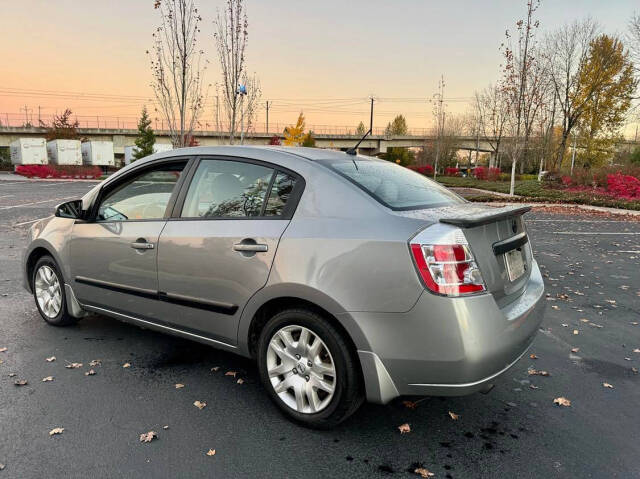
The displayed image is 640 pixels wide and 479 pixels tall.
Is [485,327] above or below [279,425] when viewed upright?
above

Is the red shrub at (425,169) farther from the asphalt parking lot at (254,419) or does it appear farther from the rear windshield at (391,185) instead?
the rear windshield at (391,185)

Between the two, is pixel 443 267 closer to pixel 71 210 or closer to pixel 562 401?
pixel 562 401

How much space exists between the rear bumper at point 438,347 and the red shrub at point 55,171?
1632 inches

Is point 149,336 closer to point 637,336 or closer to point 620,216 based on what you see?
point 637,336

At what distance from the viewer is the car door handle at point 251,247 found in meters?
2.78

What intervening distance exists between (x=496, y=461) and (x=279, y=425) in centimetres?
126

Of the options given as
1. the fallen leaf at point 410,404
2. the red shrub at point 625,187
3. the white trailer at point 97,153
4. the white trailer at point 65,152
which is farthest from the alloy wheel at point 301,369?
the white trailer at point 97,153

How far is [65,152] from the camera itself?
4109 centimetres

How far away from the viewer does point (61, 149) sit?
40875mm

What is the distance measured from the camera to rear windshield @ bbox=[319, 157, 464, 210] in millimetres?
2785

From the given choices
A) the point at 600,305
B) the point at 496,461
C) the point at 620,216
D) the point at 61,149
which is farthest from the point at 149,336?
the point at 61,149

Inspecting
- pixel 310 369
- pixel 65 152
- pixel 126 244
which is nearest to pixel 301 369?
pixel 310 369

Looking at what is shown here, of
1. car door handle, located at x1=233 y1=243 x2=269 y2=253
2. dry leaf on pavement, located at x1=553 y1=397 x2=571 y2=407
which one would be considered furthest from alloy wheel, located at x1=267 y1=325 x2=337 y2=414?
dry leaf on pavement, located at x1=553 y1=397 x2=571 y2=407

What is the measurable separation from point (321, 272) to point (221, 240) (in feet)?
2.61
